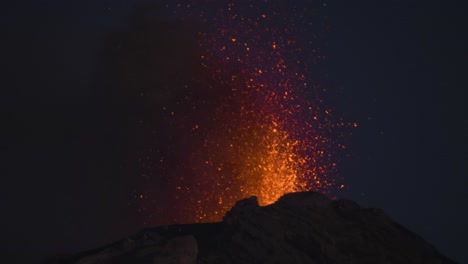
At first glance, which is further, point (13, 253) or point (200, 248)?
point (13, 253)

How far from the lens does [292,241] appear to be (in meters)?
9.74

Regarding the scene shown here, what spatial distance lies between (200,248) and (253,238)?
5.48 feet

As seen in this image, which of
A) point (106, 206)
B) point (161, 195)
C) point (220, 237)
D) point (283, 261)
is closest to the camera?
point (283, 261)

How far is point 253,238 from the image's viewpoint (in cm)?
994

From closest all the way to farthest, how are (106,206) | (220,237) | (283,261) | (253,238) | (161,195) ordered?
(283,261) < (253,238) < (220,237) < (161,195) < (106,206)

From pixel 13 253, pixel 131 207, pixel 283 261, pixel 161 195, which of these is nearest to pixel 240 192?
pixel 161 195

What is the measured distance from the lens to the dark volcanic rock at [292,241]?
9242mm

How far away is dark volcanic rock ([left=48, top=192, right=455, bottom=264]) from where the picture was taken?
9.24 meters

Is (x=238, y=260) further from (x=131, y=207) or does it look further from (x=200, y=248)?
(x=131, y=207)

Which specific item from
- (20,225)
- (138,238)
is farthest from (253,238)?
(20,225)

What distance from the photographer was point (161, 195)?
38250 mm

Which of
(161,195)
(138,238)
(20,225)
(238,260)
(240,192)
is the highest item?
(238,260)

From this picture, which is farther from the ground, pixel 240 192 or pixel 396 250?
pixel 396 250

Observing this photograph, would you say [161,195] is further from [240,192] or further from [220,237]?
[220,237]
